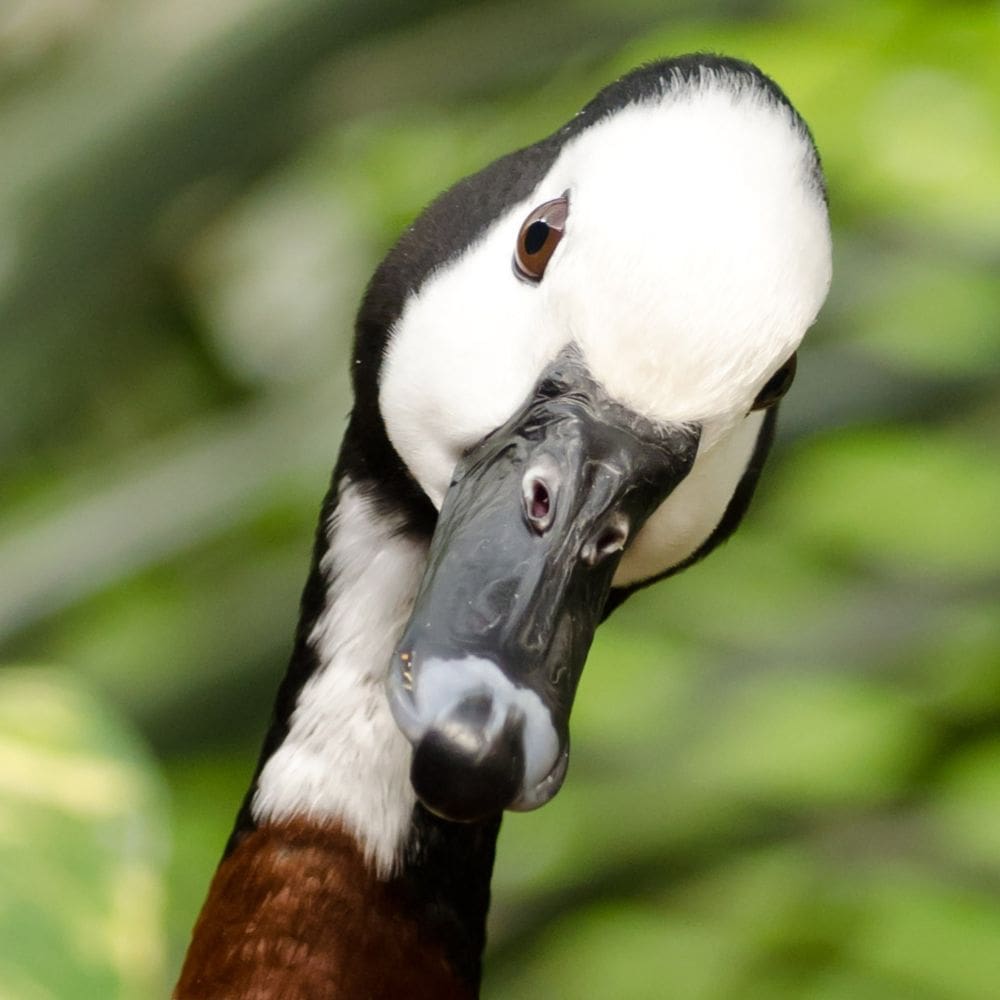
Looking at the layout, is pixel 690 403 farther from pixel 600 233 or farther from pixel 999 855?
pixel 999 855

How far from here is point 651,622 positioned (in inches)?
59.6

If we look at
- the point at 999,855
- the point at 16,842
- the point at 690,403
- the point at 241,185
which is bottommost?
the point at 999,855

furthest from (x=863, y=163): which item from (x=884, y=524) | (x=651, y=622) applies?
(x=651, y=622)

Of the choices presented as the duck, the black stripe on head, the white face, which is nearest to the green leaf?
the duck

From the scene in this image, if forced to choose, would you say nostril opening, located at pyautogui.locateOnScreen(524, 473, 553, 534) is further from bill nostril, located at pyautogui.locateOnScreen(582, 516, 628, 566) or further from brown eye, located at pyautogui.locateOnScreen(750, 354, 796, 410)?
brown eye, located at pyautogui.locateOnScreen(750, 354, 796, 410)

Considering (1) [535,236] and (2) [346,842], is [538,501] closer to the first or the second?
(1) [535,236]

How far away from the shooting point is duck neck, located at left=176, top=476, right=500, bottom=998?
887mm

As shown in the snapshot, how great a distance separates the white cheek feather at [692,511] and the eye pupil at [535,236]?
0.13 m

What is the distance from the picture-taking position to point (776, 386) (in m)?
0.81

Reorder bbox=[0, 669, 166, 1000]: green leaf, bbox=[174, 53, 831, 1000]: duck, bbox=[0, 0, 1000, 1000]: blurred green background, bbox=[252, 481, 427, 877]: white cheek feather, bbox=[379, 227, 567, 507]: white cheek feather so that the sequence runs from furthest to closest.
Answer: bbox=[0, 0, 1000, 1000]: blurred green background < bbox=[252, 481, 427, 877]: white cheek feather < bbox=[379, 227, 567, 507]: white cheek feather < bbox=[174, 53, 831, 1000]: duck < bbox=[0, 669, 166, 1000]: green leaf

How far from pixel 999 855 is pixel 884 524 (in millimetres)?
331

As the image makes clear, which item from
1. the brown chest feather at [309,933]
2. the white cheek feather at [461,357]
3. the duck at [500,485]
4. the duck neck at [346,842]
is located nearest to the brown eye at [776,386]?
the duck at [500,485]

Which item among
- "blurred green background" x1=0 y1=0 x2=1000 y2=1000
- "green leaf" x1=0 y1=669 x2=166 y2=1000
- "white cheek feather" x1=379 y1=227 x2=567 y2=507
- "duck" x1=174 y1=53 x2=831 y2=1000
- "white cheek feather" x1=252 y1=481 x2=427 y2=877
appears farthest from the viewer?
"blurred green background" x1=0 y1=0 x2=1000 y2=1000

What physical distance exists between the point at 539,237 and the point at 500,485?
15 cm
